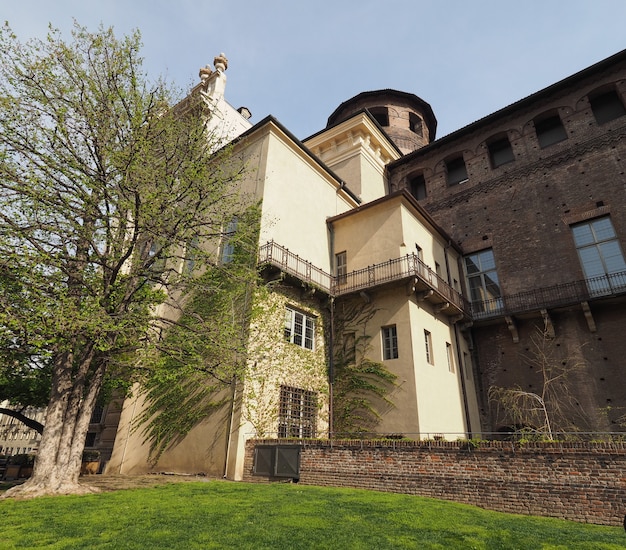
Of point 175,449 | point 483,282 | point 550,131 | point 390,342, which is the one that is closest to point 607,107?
point 550,131

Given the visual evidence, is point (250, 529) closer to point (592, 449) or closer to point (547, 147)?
point (592, 449)

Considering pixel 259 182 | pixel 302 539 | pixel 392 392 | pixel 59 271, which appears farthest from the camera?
pixel 259 182

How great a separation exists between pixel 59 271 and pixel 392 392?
10.9m

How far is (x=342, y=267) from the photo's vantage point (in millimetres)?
17922

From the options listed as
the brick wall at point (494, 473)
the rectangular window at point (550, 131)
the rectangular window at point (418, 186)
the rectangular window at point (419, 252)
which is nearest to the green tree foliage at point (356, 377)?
the rectangular window at point (419, 252)

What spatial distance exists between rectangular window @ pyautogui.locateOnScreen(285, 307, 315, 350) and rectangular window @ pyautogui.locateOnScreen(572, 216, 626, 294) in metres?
11.6

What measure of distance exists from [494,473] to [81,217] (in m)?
11.4

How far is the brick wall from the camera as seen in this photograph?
24.6 ft

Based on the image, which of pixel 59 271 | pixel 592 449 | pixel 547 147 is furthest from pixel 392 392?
pixel 547 147

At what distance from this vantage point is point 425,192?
24.1 metres

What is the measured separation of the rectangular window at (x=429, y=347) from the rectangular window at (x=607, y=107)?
14075mm

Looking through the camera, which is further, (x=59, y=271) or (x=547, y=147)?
(x=547, y=147)

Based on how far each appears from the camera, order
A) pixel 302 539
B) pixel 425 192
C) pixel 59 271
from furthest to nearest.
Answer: pixel 425 192 < pixel 59 271 < pixel 302 539

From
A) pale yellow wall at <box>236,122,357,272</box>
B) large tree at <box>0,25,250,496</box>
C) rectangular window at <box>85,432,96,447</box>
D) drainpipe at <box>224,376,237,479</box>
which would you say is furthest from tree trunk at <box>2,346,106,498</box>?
rectangular window at <box>85,432,96,447</box>
